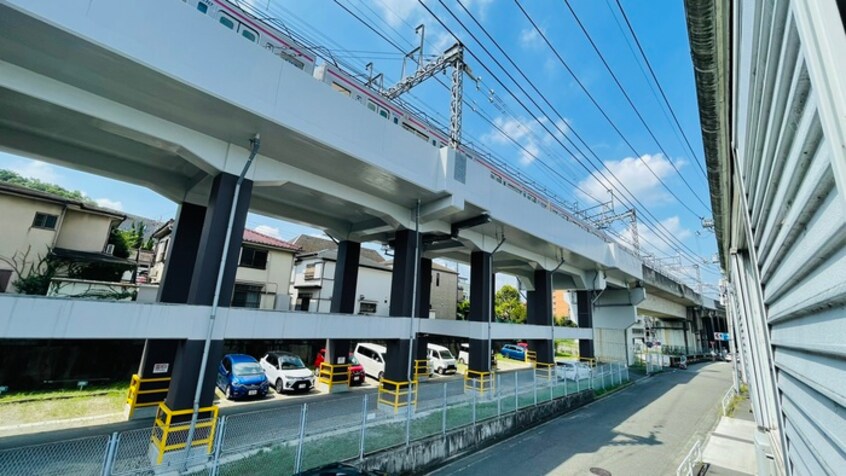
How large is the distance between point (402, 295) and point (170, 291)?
22.5ft

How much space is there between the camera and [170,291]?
991cm

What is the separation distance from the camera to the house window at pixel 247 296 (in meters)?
19.9

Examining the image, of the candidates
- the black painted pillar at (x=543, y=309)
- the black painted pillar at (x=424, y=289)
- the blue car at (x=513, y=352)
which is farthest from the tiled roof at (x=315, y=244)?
the black painted pillar at (x=543, y=309)

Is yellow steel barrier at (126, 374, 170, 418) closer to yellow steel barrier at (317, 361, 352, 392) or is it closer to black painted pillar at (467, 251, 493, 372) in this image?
yellow steel barrier at (317, 361, 352, 392)

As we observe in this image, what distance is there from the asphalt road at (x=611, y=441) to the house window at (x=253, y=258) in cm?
1644

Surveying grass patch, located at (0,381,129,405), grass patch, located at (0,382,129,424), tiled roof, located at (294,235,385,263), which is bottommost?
grass patch, located at (0,382,129,424)

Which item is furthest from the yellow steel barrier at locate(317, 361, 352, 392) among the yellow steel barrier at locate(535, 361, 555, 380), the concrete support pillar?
the yellow steel barrier at locate(535, 361, 555, 380)

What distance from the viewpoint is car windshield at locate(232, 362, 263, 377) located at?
12.6 metres

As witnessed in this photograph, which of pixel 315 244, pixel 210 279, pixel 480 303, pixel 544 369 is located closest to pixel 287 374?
pixel 210 279

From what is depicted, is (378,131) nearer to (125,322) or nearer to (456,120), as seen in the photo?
(456,120)

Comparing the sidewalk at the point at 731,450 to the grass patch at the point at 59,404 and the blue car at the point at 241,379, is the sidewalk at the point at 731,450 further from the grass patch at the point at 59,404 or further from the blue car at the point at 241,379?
the grass patch at the point at 59,404

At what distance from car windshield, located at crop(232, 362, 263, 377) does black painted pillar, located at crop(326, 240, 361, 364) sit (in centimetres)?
273

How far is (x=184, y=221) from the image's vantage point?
10406 millimetres

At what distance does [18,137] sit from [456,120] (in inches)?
456
